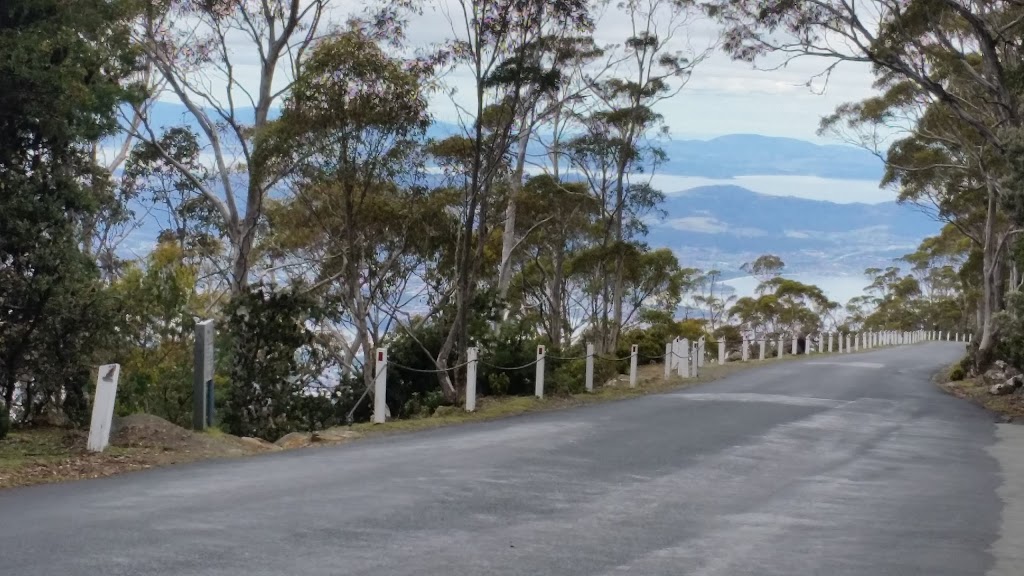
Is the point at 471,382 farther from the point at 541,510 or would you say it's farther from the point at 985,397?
the point at 985,397

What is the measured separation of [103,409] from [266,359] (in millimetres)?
7305

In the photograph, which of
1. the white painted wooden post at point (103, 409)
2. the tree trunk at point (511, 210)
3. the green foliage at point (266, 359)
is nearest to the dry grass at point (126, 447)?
the white painted wooden post at point (103, 409)

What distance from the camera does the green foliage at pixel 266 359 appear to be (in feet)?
57.8

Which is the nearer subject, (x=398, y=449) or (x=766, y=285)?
(x=398, y=449)

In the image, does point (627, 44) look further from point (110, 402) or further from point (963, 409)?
point (110, 402)

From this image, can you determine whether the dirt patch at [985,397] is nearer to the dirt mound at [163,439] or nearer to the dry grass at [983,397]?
the dry grass at [983,397]

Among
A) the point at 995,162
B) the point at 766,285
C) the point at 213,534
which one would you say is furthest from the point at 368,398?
the point at 766,285

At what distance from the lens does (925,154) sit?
39188 millimetres

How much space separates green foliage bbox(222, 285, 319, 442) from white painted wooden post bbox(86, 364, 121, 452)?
660 cm

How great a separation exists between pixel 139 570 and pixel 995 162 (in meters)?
32.0

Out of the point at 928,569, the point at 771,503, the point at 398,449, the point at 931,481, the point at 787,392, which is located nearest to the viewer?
the point at 928,569

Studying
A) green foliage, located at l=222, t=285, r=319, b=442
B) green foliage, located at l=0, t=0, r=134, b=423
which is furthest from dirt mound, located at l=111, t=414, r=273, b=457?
green foliage, located at l=222, t=285, r=319, b=442

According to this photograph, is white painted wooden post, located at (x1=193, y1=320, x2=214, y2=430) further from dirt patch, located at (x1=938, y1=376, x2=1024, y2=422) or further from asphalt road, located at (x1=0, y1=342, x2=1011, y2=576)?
dirt patch, located at (x1=938, y1=376, x2=1024, y2=422)

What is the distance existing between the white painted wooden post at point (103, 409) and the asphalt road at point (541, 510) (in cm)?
118
